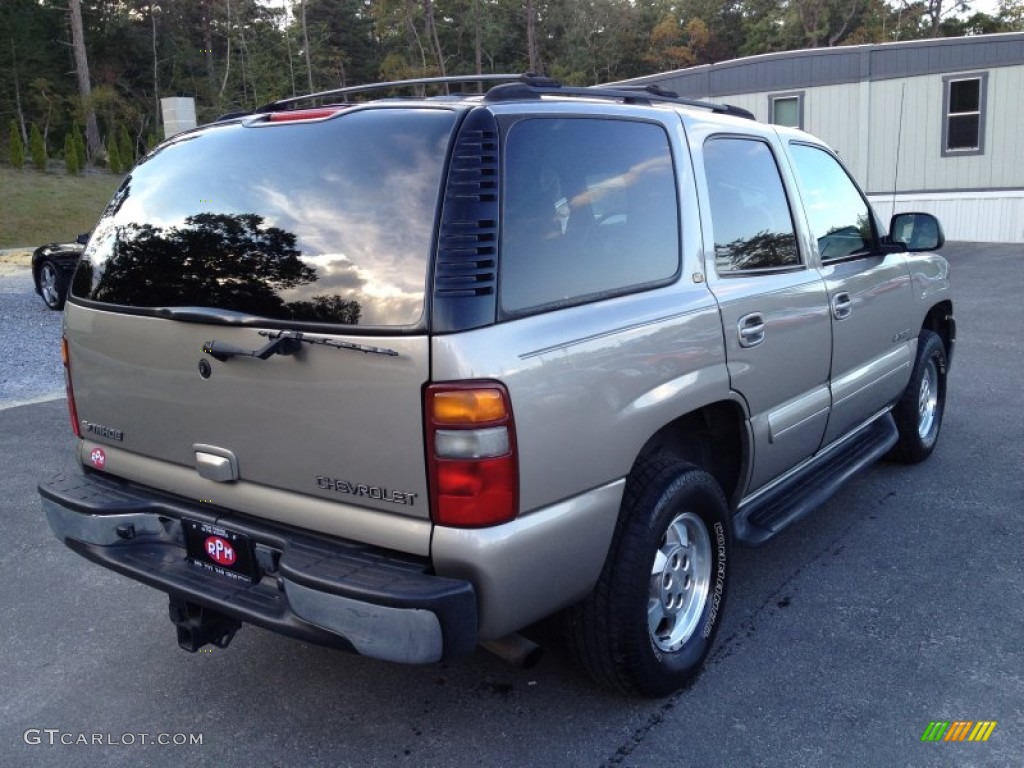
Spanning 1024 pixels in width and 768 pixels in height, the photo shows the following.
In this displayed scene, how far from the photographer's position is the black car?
13.4 meters

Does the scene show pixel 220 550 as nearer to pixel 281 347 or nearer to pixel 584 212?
pixel 281 347

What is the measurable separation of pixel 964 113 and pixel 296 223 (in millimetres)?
20122

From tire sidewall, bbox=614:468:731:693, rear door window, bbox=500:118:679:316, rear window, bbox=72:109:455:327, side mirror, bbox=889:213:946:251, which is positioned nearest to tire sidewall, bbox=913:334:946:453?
side mirror, bbox=889:213:946:251

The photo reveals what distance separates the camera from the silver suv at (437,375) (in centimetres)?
246

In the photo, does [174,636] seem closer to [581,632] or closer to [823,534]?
[581,632]

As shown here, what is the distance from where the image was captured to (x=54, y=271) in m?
13.5

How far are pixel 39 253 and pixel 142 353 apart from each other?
12463 mm

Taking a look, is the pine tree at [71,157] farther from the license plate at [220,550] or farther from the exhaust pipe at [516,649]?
the exhaust pipe at [516,649]

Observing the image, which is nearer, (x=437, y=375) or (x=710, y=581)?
(x=437, y=375)

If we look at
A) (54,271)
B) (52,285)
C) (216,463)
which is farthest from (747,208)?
(52,285)

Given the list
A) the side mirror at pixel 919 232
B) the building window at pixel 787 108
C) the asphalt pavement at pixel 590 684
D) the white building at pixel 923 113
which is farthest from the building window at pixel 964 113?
the asphalt pavement at pixel 590 684

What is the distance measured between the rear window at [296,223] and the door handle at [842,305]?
2259 mm

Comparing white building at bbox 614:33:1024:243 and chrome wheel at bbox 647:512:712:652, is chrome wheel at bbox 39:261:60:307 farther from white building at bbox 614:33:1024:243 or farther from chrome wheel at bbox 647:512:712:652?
white building at bbox 614:33:1024:243

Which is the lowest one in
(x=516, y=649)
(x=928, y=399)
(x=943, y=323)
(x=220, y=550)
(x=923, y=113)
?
(x=928, y=399)
